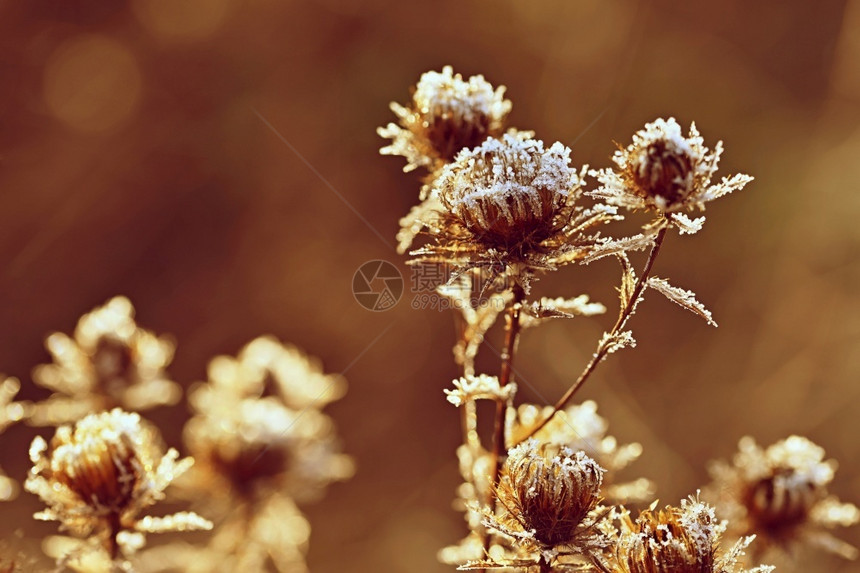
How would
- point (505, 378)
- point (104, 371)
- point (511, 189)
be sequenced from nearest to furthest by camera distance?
point (511, 189) < point (505, 378) < point (104, 371)

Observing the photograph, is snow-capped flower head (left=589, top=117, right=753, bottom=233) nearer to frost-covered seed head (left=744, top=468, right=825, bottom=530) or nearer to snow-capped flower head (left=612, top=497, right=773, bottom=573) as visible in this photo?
snow-capped flower head (left=612, top=497, right=773, bottom=573)

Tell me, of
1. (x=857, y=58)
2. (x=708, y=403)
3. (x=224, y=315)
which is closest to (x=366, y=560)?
(x=224, y=315)

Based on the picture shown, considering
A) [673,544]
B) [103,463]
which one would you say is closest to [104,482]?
[103,463]

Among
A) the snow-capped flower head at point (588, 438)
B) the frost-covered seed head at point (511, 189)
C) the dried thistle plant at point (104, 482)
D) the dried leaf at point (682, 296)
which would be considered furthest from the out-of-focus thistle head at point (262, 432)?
the dried leaf at point (682, 296)

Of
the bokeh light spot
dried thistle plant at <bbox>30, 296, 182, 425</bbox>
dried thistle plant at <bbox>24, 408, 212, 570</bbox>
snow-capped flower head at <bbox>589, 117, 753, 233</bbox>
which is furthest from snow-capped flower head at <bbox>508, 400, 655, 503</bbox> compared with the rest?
the bokeh light spot

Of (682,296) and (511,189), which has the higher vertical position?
(511,189)

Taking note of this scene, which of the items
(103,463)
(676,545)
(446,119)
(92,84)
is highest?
(92,84)

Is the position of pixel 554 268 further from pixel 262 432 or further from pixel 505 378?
pixel 262 432
